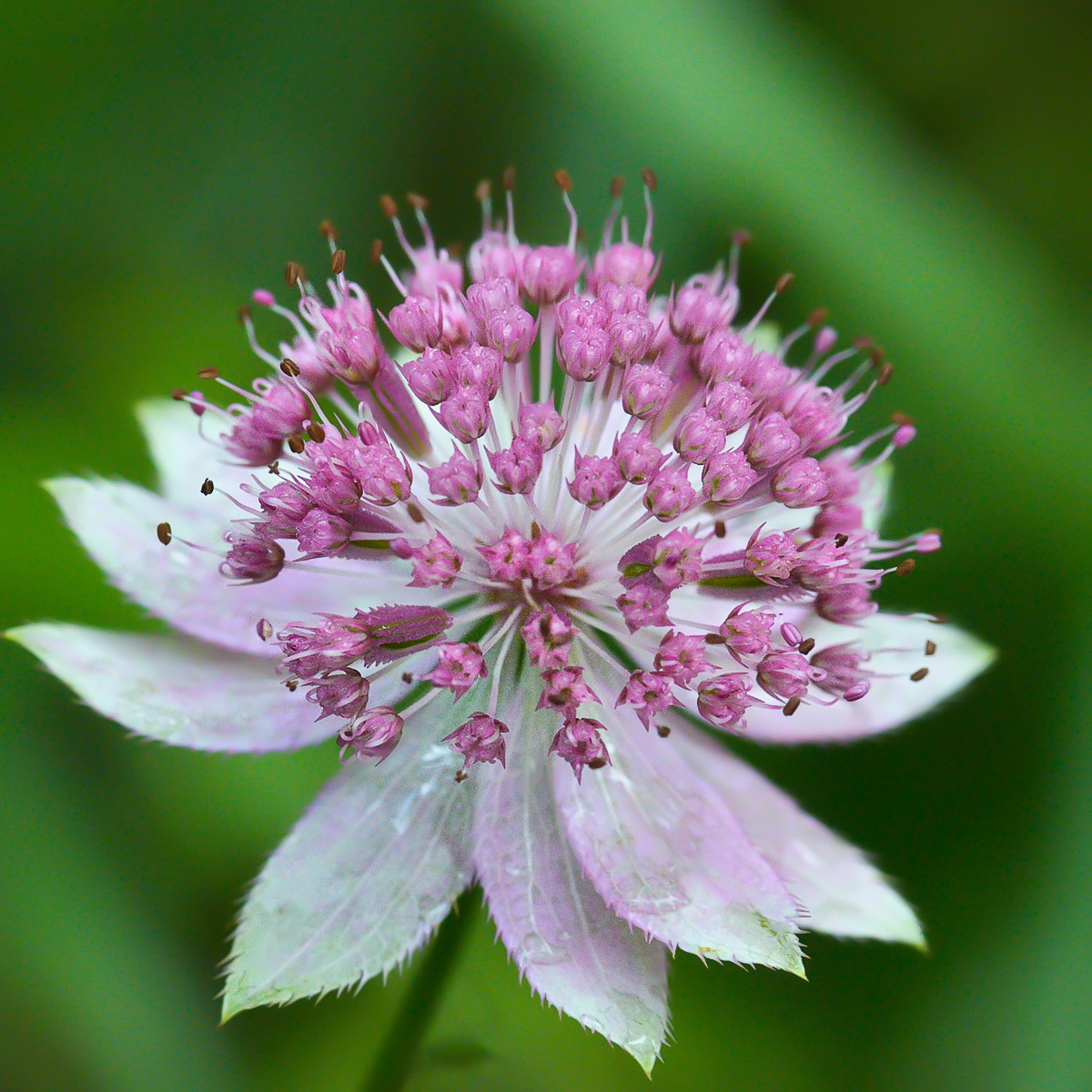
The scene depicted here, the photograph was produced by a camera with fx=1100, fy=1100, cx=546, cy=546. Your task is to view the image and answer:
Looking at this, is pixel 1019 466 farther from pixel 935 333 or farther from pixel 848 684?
pixel 848 684

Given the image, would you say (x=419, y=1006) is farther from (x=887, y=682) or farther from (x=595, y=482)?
(x=887, y=682)

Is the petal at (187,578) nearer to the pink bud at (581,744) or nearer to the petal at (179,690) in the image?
the petal at (179,690)

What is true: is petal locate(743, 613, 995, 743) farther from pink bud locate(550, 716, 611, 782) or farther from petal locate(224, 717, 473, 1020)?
petal locate(224, 717, 473, 1020)

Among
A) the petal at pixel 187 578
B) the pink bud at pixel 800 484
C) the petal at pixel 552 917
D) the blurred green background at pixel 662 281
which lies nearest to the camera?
the petal at pixel 552 917

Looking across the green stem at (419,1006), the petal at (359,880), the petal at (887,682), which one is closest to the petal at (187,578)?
the petal at (359,880)

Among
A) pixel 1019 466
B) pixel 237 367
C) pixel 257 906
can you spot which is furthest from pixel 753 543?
pixel 237 367

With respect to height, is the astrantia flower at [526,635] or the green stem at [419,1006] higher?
the astrantia flower at [526,635]
